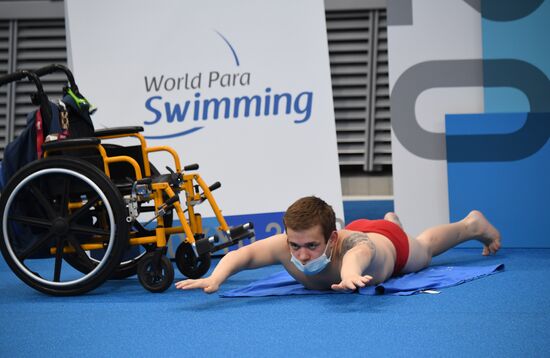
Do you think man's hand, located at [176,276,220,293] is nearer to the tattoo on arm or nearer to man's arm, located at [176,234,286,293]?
man's arm, located at [176,234,286,293]

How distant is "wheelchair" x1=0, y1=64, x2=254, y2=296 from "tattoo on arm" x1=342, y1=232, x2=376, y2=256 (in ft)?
2.15

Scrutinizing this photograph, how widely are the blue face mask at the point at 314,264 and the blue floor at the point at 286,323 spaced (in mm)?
152

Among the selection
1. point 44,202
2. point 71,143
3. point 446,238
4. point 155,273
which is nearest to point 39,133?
point 71,143

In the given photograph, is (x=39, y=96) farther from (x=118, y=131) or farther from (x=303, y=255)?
(x=303, y=255)

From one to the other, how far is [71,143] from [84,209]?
1.15 feet

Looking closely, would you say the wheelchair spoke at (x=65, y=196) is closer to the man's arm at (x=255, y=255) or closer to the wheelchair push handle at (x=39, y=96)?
the wheelchair push handle at (x=39, y=96)

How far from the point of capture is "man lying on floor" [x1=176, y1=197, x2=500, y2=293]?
13.2 feet

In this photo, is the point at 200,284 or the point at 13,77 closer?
the point at 200,284

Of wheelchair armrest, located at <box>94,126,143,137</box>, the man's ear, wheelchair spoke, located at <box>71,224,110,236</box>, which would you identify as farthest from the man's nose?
wheelchair armrest, located at <box>94,126,143,137</box>

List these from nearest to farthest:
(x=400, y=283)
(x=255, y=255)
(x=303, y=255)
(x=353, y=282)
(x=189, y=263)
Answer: (x=353, y=282) → (x=303, y=255) → (x=255, y=255) → (x=400, y=283) → (x=189, y=263)

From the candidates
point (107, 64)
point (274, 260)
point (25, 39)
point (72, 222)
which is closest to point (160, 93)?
point (107, 64)

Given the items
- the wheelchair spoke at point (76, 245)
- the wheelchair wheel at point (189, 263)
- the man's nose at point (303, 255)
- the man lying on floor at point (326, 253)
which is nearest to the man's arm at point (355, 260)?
the man lying on floor at point (326, 253)

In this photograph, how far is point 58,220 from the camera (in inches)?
184

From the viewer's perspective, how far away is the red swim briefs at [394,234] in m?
4.63
